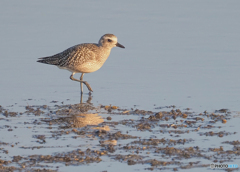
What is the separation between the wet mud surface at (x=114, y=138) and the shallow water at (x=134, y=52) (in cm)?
62

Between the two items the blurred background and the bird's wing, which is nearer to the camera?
the blurred background

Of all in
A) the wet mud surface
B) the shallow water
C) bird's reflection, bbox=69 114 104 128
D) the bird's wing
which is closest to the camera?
the wet mud surface

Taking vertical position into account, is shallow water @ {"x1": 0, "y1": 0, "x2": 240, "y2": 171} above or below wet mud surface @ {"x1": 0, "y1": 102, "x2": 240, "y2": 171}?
above

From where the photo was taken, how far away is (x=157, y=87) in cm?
1288

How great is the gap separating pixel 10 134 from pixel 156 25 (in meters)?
10.9

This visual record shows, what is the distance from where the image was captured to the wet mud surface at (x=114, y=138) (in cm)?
769

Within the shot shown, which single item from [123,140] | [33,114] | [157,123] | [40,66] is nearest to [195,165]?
[123,140]

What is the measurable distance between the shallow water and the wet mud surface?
619 millimetres

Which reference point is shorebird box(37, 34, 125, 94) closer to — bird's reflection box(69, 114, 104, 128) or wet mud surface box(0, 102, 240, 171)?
wet mud surface box(0, 102, 240, 171)

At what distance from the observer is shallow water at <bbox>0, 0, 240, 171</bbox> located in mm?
12148

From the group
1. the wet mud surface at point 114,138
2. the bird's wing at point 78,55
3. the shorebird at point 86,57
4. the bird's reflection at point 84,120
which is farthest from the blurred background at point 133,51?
the bird's reflection at point 84,120

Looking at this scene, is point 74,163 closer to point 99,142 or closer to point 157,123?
point 99,142

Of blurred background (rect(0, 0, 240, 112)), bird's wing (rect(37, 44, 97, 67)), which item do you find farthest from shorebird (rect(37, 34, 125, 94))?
blurred background (rect(0, 0, 240, 112))

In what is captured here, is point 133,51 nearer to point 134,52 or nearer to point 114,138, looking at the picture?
point 134,52
